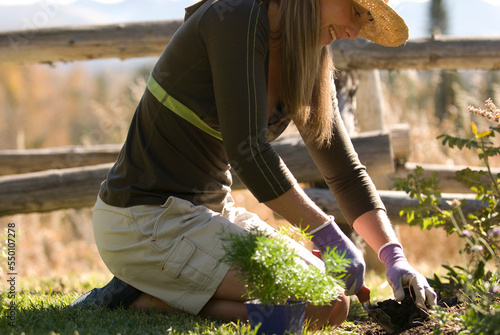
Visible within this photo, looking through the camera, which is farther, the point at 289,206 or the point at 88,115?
the point at 88,115

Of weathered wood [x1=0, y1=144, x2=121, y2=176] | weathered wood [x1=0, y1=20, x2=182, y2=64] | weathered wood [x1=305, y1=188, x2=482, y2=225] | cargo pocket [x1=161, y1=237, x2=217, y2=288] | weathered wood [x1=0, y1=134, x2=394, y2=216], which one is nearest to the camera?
cargo pocket [x1=161, y1=237, x2=217, y2=288]

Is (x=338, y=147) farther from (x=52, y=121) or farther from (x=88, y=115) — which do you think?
(x=88, y=115)

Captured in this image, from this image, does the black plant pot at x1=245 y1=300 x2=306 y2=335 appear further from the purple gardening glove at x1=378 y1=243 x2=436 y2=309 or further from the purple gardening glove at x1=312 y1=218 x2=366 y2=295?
the purple gardening glove at x1=378 y1=243 x2=436 y2=309

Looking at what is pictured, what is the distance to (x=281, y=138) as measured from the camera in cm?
393

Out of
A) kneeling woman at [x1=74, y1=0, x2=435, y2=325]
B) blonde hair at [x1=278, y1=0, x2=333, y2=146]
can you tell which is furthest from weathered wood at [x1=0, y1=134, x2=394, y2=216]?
blonde hair at [x1=278, y1=0, x2=333, y2=146]

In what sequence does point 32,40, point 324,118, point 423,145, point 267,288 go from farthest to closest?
1. point 423,145
2. point 32,40
3. point 324,118
4. point 267,288

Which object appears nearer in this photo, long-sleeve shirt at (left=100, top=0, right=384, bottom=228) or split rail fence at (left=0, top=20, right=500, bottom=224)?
long-sleeve shirt at (left=100, top=0, right=384, bottom=228)

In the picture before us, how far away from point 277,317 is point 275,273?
0.15 metres

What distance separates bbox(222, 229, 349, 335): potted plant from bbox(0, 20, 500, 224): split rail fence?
2120mm

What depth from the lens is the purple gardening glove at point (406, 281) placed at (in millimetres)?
1963

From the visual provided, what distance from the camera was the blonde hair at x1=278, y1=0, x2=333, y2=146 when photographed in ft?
6.61

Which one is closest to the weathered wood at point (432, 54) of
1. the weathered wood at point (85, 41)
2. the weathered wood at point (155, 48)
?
the weathered wood at point (155, 48)

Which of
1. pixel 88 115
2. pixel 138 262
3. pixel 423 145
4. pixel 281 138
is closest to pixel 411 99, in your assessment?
pixel 423 145

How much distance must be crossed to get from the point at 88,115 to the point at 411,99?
1435 centimetres
